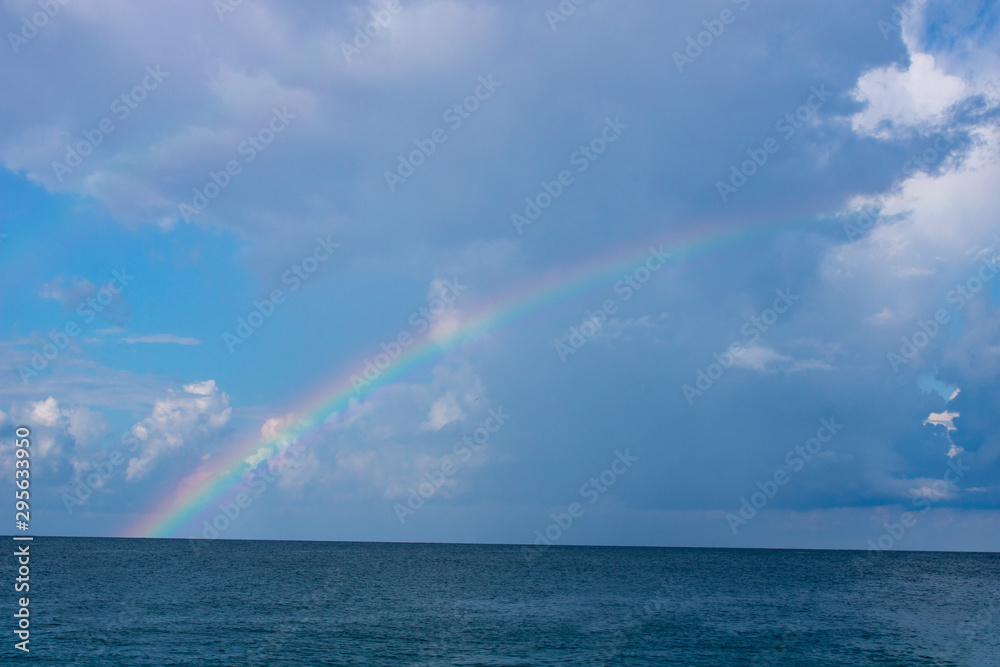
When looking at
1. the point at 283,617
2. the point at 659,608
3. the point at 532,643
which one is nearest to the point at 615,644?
the point at 532,643

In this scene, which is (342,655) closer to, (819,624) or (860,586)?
(819,624)

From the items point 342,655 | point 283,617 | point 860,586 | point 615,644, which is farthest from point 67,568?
point 860,586

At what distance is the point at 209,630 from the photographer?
58469mm

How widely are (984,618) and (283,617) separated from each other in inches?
2999

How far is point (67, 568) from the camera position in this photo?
13100cm

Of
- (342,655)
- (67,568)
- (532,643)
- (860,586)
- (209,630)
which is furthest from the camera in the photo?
(67,568)

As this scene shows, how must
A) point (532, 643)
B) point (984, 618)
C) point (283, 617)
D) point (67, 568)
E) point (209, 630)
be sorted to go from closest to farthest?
point (532, 643) < point (209, 630) < point (283, 617) < point (984, 618) < point (67, 568)

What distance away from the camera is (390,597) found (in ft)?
284

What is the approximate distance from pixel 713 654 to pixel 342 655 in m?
27.7

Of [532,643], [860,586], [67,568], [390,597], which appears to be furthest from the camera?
[67,568]

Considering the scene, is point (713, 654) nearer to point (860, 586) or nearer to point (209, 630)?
point (209, 630)

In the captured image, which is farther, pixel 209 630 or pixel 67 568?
pixel 67 568

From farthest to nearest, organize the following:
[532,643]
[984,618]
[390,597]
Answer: [390,597], [984,618], [532,643]

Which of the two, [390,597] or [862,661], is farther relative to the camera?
[390,597]
